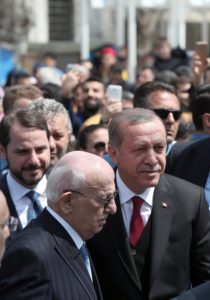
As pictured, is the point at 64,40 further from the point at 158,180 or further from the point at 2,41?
the point at 158,180

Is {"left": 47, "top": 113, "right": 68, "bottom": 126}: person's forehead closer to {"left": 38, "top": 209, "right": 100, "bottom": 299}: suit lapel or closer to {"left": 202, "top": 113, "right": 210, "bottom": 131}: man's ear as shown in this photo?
{"left": 202, "top": 113, "right": 210, "bottom": 131}: man's ear

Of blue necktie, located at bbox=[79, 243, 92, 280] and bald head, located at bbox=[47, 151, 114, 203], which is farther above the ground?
bald head, located at bbox=[47, 151, 114, 203]

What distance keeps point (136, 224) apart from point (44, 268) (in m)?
0.86

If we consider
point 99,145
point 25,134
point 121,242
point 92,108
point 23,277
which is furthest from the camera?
point 92,108

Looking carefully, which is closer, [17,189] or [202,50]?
[17,189]

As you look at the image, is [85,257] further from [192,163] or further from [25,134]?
[192,163]

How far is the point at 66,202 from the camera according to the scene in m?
3.59

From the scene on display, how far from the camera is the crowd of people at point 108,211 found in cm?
343

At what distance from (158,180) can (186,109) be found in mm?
4988

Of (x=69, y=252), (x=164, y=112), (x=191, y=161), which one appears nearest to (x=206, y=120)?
(x=164, y=112)

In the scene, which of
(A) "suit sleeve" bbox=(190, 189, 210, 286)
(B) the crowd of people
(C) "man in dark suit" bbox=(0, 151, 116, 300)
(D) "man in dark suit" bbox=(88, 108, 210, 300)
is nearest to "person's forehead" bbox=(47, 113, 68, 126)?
(B) the crowd of people

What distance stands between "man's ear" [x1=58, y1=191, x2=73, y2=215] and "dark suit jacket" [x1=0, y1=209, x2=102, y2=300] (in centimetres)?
7

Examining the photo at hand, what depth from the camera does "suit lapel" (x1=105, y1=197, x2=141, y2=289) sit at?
4.02 metres

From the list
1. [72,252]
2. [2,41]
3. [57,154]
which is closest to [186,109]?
[57,154]
